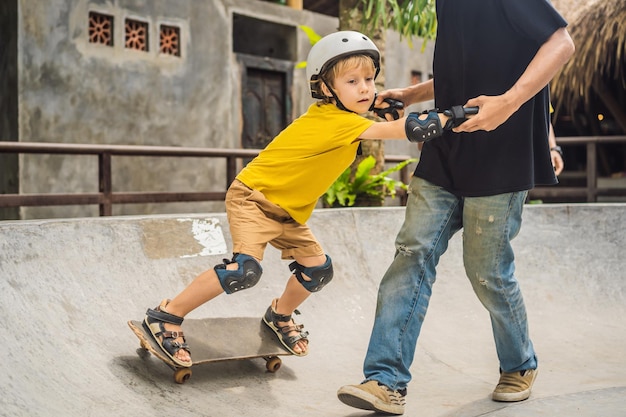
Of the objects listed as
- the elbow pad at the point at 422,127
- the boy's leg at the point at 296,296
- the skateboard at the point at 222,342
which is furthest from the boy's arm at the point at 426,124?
the skateboard at the point at 222,342

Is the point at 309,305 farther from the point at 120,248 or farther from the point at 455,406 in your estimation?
the point at 455,406

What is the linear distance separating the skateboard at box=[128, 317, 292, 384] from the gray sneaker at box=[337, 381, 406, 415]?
67 centimetres

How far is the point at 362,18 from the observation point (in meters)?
7.14

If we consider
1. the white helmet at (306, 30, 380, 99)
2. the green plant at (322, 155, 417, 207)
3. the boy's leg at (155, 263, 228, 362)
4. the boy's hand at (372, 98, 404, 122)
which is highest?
the white helmet at (306, 30, 380, 99)

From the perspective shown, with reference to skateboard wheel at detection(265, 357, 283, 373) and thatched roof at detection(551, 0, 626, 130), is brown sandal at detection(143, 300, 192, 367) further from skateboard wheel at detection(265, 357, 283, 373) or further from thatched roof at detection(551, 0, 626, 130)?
thatched roof at detection(551, 0, 626, 130)

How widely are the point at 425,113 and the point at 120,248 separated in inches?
Result: 77.2

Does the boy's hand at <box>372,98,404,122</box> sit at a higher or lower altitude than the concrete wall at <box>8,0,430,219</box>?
lower

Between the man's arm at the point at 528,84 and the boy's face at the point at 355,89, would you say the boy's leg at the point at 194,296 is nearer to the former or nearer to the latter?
the boy's face at the point at 355,89

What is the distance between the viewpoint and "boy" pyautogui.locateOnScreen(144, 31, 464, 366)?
9.68 feet

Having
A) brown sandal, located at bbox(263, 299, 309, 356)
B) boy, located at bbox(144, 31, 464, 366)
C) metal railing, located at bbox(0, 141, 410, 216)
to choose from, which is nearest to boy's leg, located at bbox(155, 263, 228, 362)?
boy, located at bbox(144, 31, 464, 366)

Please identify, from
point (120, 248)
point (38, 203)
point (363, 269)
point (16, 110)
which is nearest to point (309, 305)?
point (363, 269)

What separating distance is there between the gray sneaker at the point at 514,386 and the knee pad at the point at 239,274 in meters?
1.04

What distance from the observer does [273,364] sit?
3.33 meters

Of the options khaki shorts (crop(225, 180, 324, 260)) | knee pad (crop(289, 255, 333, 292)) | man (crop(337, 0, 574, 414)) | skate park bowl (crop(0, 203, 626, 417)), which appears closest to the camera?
man (crop(337, 0, 574, 414))
